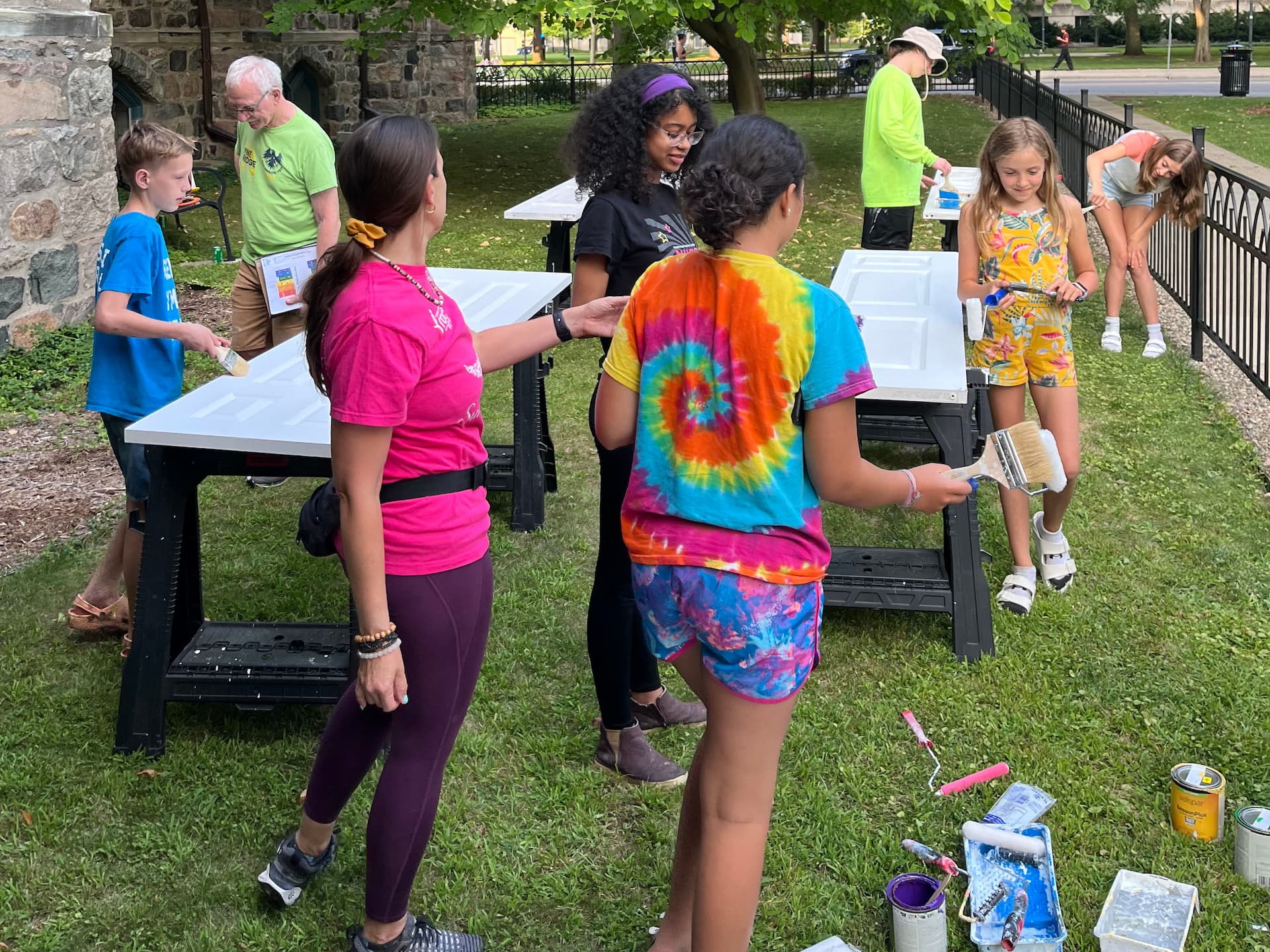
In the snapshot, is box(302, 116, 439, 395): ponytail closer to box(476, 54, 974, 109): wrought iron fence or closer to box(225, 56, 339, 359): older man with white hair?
box(225, 56, 339, 359): older man with white hair

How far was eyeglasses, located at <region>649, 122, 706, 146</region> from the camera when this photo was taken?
10.9ft

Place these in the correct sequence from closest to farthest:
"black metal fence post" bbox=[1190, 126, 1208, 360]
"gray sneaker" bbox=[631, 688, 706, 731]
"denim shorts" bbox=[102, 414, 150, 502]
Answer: "gray sneaker" bbox=[631, 688, 706, 731]
"denim shorts" bbox=[102, 414, 150, 502]
"black metal fence post" bbox=[1190, 126, 1208, 360]

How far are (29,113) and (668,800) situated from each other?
6269 millimetres

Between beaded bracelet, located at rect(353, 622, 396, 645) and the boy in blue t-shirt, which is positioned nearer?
beaded bracelet, located at rect(353, 622, 396, 645)

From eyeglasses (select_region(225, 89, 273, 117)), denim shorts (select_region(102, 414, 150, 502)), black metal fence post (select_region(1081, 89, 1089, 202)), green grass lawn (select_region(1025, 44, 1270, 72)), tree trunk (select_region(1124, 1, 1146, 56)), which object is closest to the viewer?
denim shorts (select_region(102, 414, 150, 502))

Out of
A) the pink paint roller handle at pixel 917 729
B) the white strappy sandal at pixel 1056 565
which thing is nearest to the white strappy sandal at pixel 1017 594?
the white strappy sandal at pixel 1056 565

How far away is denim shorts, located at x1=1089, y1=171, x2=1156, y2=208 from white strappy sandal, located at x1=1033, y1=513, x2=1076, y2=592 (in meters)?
4.19

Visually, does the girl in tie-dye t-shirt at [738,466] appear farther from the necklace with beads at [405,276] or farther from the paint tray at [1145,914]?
the paint tray at [1145,914]

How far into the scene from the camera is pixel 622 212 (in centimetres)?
334

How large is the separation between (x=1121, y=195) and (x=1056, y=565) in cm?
437

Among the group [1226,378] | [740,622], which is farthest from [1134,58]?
[740,622]

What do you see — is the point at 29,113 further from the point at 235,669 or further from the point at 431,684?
the point at 431,684

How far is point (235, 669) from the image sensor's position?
3766mm

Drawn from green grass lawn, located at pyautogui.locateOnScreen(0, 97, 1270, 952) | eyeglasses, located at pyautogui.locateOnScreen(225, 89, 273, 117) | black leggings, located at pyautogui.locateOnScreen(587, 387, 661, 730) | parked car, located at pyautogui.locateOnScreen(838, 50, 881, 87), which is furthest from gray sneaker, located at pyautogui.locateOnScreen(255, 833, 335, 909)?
parked car, located at pyautogui.locateOnScreen(838, 50, 881, 87)
